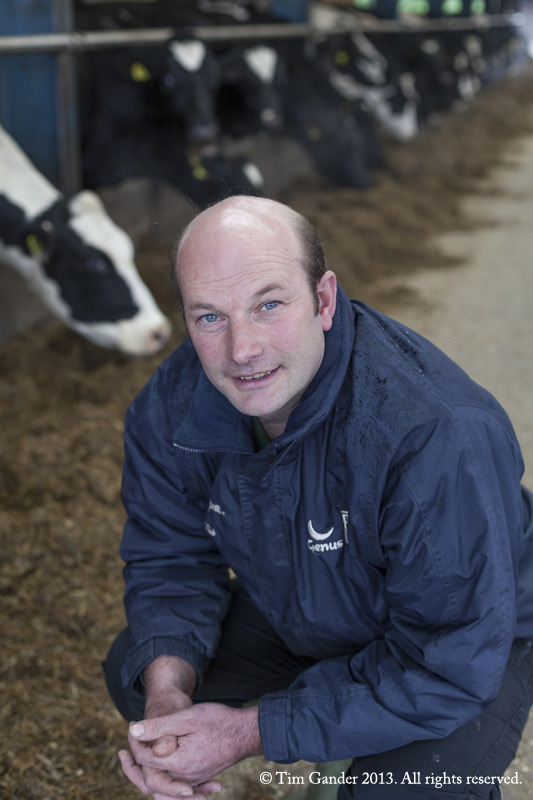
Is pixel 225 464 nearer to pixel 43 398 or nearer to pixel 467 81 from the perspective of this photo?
pixel 43 398

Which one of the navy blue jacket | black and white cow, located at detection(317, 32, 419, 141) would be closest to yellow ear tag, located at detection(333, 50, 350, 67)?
black and white cow, located at detection(317, 32, 419, 141)

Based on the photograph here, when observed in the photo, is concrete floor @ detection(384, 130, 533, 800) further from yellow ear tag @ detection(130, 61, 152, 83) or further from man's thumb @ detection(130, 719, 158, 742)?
yellow ear tag @ detection(130, 61, 152, 83)

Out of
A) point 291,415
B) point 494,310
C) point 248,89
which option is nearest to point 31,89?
point 248,89

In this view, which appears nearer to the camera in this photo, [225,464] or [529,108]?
[225,464]

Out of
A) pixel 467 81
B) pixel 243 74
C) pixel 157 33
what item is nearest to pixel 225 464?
pixel 157 33

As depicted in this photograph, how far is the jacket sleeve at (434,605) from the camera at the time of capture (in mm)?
1250

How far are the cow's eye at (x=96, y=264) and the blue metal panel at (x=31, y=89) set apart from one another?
100 cm

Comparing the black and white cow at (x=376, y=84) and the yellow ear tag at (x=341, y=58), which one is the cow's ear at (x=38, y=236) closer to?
the black and white cow at (x=376, y=84)

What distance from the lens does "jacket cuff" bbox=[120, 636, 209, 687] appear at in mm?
1549

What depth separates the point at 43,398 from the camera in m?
3.58

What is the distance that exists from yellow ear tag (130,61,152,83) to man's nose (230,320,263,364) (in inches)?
186

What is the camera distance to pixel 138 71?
18.0ft

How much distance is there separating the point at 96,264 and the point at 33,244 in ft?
1.00

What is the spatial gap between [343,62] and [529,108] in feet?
18.8
